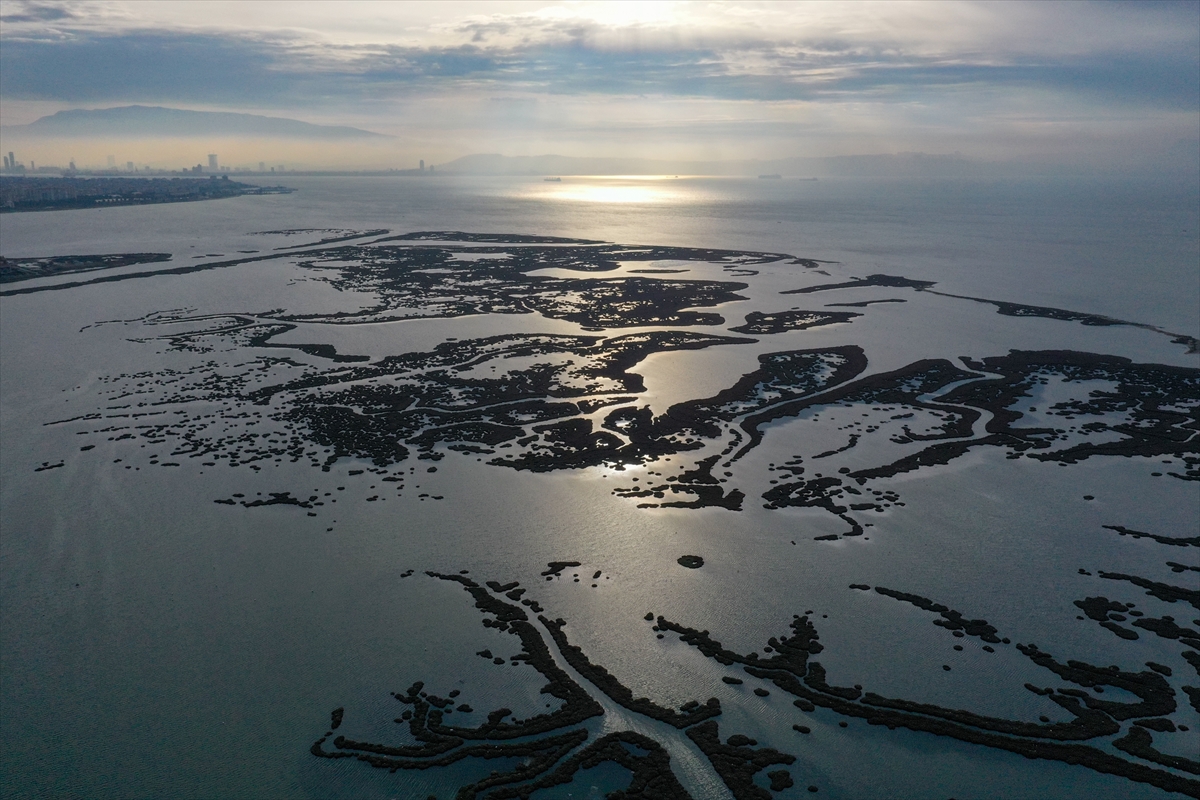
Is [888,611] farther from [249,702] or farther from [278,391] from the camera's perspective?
[278,391]

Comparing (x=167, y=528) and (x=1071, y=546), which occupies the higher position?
(x=167, y=528)

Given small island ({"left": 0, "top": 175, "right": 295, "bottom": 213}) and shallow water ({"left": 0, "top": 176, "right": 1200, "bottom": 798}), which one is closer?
shallow water ({"left": 0, "top": 176, "right": 1200, "bottom": 798})

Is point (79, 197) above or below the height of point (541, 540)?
above

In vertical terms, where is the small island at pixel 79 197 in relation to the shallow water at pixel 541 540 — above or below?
above

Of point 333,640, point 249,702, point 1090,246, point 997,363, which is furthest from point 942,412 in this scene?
point 1090,246

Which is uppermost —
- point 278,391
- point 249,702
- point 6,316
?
point 6,316

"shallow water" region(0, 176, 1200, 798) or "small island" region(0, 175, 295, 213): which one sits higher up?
"small island" region(0, 175, 295, 213)

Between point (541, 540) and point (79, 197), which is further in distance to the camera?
point (79, 197)

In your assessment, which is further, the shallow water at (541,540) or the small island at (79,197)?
the small island at (79,197)
